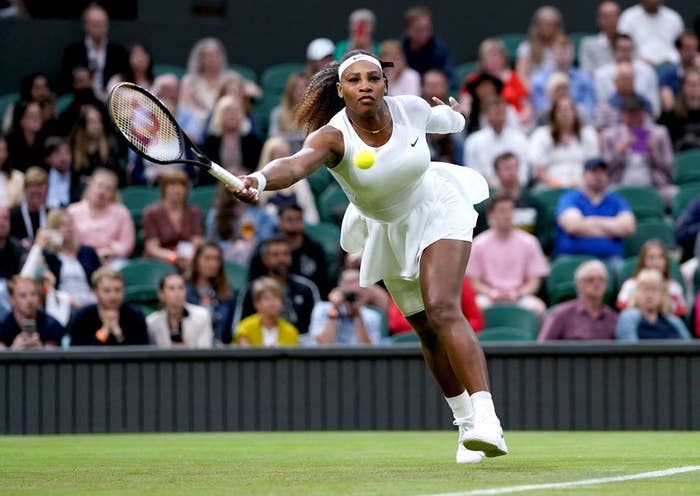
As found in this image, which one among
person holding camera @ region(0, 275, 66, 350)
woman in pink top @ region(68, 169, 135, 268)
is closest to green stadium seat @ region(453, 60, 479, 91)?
woman in pink top @ region(68, 169, 135, 268)

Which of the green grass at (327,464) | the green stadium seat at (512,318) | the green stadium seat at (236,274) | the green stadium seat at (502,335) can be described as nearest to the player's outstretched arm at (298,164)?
the green grass at (327,464)

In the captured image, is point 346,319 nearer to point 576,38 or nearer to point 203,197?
point 203,197

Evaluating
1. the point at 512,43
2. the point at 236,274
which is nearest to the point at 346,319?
the point at 236,274

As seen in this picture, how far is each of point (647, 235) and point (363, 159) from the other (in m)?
6.75

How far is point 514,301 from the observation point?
37.8ft

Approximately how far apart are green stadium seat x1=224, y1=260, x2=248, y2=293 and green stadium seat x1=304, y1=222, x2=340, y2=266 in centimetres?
72

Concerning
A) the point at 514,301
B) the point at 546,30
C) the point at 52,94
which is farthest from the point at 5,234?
the point at 546,30

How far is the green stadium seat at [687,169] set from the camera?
13.4 meters

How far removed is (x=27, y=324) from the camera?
410 inches

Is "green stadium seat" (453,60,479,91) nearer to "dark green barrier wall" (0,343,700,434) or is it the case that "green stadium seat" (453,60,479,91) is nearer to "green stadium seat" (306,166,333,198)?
"green stadium seat" (306,166,333,198)

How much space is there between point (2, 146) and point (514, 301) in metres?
4.76

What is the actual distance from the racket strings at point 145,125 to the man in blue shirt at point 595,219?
6.53 m

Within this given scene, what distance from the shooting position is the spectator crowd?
35.1ft

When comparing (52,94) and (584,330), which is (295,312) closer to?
(584,330)
